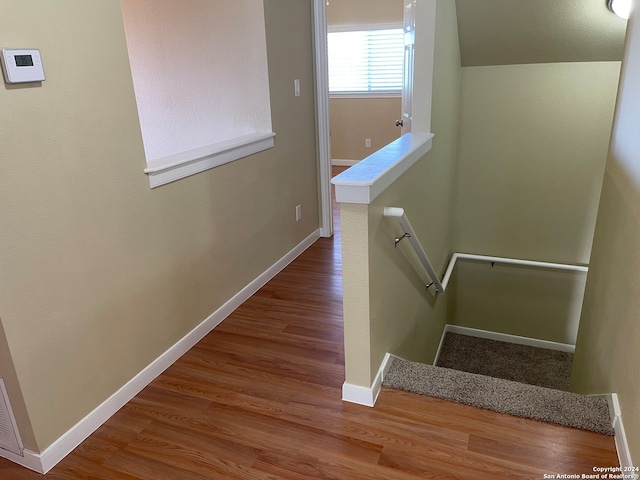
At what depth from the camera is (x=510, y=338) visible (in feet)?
13.6

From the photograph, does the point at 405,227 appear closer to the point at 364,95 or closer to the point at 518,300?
the point at 518,300

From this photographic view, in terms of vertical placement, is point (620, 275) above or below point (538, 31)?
below

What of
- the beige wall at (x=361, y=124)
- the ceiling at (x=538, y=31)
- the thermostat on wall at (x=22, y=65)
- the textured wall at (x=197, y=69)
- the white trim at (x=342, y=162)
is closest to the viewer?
the thermostat on wall at (x=22, y=65)

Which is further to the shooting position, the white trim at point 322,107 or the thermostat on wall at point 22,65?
the white trim at point 322,107

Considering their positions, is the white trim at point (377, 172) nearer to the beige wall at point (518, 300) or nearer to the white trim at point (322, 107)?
the white trim at point (322, 107)

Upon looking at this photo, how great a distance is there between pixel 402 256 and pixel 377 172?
2.21ft

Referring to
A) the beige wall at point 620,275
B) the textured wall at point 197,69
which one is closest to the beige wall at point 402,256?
the beige wall at point 620,275

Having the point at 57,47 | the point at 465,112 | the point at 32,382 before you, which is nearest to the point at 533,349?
the point at 465,112

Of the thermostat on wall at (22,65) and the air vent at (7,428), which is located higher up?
the thermostat on wall at (22,65)

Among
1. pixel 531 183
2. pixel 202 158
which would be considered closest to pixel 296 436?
pixel 202 158

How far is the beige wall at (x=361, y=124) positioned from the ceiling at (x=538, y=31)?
3234 millimetres

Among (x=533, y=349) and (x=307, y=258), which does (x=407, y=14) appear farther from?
(x=533, y=349)

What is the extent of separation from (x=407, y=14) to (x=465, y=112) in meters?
0.94

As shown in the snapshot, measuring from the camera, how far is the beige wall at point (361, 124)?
657 centimetres
